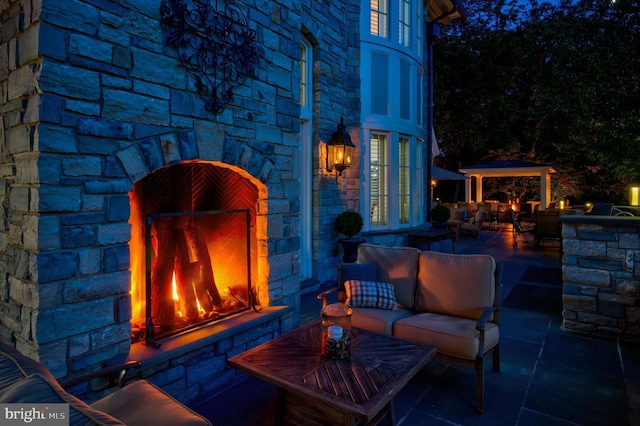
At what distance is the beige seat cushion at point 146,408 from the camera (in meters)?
1.62

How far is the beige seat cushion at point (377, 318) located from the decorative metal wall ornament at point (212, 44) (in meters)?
2.15

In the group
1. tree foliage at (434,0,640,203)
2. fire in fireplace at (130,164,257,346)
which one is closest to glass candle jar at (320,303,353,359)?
fire in fireplace at (130,164,257,346)

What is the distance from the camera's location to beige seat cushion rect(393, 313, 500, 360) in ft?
9.04

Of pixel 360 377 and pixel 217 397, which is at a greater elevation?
pixel 360 377

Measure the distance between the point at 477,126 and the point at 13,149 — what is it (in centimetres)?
1672

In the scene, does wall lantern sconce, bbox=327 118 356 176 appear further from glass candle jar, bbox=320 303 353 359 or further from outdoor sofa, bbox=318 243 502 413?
glass candle jar, bbox=320 303 353 359

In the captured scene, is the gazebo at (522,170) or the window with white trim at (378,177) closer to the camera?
the window with white trim at (378,177)

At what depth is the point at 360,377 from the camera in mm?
2055

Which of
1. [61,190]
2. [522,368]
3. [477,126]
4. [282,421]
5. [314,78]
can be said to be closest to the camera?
[61,190]

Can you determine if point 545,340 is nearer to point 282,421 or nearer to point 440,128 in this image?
point 282,421

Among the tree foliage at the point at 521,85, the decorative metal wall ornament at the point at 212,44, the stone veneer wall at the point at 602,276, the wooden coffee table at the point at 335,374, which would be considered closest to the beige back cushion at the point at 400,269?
the wooden coffee table at the point at 335,374

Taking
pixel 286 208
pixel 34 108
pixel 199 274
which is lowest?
pixel 199 274

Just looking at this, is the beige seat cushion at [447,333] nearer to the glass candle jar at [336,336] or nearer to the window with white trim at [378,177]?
the glass candle jar at [336,336]

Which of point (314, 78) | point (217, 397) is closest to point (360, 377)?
point (217, 397)
